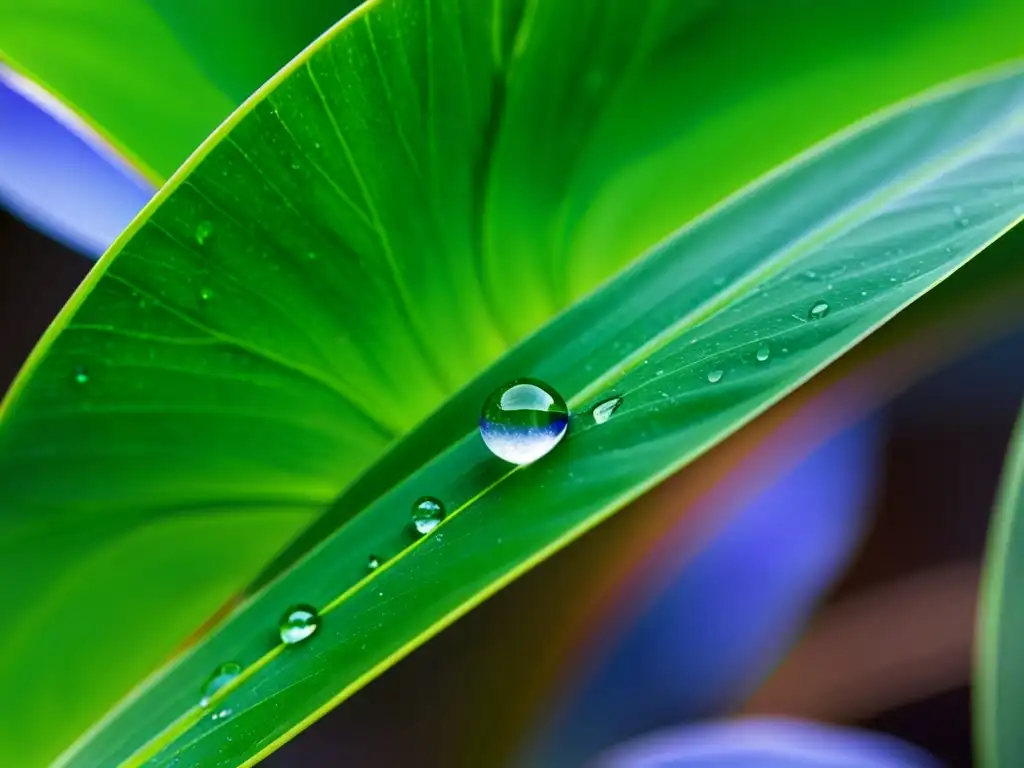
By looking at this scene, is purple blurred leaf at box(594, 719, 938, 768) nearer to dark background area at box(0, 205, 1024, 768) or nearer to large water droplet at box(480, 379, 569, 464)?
dark background area at box(0, 205, 1024, 768)

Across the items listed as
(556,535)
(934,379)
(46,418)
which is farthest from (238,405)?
(934,379)

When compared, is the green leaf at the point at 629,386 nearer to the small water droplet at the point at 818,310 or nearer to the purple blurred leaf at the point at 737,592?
the small water droplet at the point at 818,310

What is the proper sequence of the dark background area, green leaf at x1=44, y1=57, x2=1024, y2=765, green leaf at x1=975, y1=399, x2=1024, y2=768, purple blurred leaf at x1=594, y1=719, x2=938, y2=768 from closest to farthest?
green leaf at x1=44, y1=57, x2=1024, y2=765
green leaf at x1=975, y1=399, x2=1024, y2=768
purple blurred leaf at x1=594, y1=719, x2=938, y2=768
the dark background area

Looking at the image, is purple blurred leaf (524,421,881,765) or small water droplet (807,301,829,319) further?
purple blurred leaf (524,421,881,765)

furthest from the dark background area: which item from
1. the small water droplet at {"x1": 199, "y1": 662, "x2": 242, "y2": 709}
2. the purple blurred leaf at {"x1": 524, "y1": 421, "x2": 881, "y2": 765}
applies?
the small water droplet at {"x1": 199, "y1": 662, "x2": 242, "y2": 709}

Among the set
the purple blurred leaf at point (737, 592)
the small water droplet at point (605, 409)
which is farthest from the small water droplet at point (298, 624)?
the purple blurred leaf at point (737, 592)
